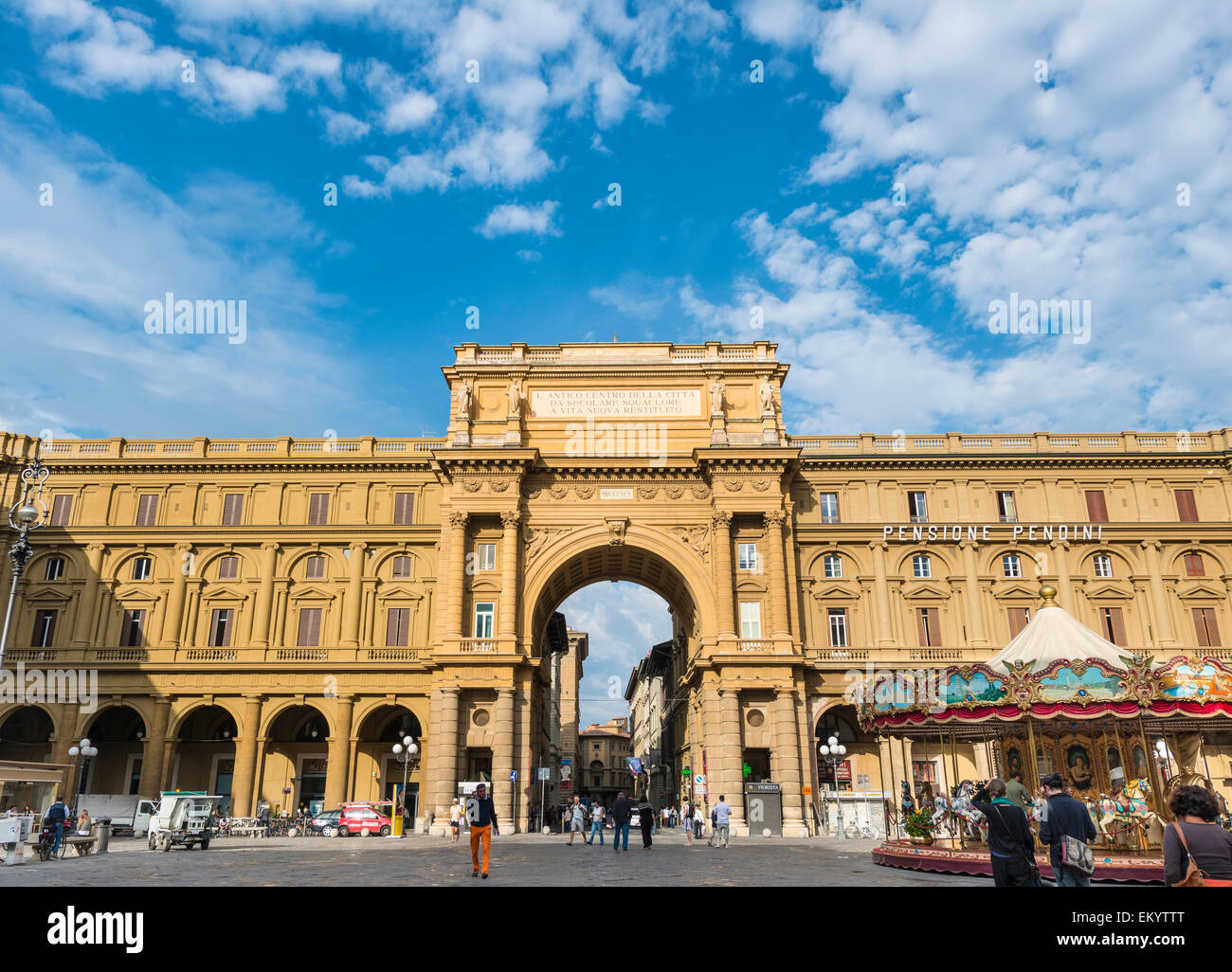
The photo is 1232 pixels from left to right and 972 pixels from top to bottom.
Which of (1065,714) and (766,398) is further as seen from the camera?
(766,398)

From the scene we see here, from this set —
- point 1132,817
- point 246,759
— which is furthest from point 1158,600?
point 246,759

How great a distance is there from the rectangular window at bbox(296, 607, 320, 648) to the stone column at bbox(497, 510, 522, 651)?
1110 centimetres

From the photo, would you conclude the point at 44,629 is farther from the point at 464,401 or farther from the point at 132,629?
the point at 464,401

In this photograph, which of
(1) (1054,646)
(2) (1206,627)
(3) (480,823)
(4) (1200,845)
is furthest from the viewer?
(2) (1206,627)

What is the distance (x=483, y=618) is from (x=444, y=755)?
266 inches

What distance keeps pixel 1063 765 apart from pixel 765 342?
26.8m

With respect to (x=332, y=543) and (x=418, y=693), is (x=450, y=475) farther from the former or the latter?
(x=418, y=693)

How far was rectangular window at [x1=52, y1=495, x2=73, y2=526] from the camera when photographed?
48094mm

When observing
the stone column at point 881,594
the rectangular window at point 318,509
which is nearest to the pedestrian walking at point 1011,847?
the stone column at point 881,594

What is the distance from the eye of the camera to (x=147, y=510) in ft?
159

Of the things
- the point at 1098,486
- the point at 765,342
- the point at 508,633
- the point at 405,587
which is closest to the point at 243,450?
the point at 405,587

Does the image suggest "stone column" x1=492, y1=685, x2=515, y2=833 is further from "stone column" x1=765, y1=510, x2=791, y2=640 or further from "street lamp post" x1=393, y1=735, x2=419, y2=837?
"stone column" x1=765, y1=510, x2=791, y2=640

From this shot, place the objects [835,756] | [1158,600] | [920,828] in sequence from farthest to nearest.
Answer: [1158,600]
[835,756]
[920,828]

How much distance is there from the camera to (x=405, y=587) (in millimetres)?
47125
